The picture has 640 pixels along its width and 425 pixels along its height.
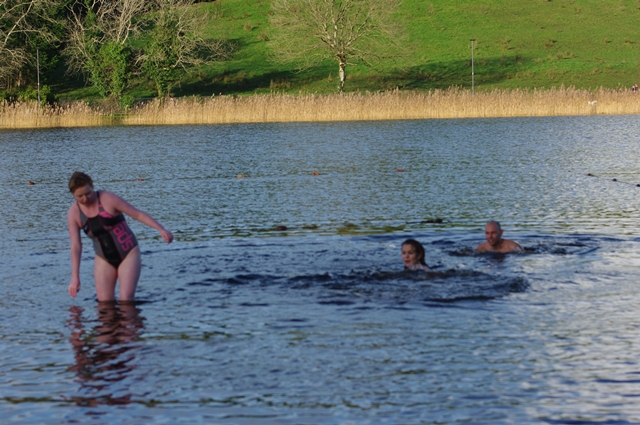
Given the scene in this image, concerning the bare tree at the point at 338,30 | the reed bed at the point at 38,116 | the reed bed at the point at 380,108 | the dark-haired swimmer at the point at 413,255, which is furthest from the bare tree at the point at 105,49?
the dark-haired swimmer at the point at 413,255

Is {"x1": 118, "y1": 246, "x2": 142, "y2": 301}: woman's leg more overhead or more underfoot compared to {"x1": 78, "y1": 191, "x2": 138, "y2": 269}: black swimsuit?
more underfoot

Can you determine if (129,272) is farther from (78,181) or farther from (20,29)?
(20,29)

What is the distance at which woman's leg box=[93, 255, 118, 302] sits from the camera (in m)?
10.7

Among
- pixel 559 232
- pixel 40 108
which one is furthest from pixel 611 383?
pixel 40 108

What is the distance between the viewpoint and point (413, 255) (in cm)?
1220

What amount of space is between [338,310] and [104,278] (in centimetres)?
264

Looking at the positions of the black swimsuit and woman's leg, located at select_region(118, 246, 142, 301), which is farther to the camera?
woman's leg, located at select_region(118, 246, 142, 301)

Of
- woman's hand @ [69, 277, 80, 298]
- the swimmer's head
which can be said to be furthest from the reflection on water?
the swimmer's head

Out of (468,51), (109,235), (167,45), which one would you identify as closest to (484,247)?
(109,235)

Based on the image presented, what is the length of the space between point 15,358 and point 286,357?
8.64 ft

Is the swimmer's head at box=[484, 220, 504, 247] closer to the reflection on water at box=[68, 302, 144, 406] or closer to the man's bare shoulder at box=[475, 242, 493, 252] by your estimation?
the man's bare shoulder at box=[475, 242, 493, 252]

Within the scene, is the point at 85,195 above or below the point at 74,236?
above

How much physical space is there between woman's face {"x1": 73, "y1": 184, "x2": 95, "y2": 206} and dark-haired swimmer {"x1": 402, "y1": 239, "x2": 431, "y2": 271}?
4031 mm

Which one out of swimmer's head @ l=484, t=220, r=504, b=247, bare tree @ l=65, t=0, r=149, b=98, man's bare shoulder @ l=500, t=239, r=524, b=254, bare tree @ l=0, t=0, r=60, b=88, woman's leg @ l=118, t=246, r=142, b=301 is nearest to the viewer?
woman's leg @ l=118, t=246, r=142, b=301
